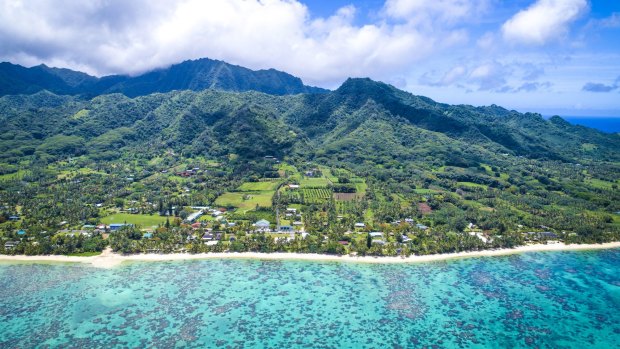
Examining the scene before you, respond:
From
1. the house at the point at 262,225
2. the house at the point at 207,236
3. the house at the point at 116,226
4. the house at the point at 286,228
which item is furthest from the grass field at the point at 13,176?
the house at the point at 286,228

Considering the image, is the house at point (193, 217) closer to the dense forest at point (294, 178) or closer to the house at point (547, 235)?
the dense forest at point (294, 178)

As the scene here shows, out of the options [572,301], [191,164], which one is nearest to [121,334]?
[572,301]

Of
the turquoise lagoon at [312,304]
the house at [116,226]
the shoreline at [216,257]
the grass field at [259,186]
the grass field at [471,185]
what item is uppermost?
the grass field at [259,186]

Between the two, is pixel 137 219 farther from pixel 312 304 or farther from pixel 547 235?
pixel 547 235

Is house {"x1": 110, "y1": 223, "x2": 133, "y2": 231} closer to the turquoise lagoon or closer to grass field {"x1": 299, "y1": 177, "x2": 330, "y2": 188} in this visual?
the turquoise lagoon


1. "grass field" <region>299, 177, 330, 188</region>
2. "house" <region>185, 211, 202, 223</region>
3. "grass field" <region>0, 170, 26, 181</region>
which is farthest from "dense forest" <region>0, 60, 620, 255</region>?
"grass field" <region>0, 170, 26, 181</region>
